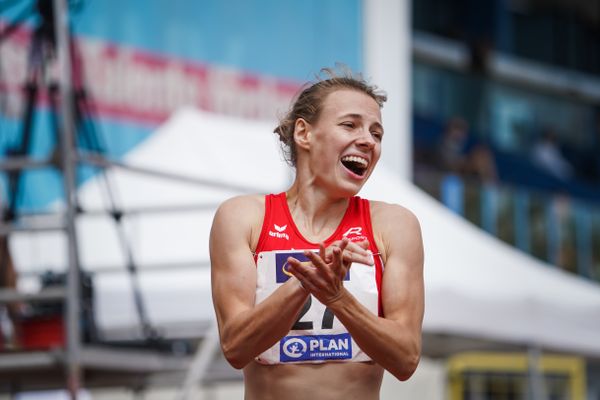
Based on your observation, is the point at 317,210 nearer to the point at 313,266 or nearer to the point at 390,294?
the point at 390,294

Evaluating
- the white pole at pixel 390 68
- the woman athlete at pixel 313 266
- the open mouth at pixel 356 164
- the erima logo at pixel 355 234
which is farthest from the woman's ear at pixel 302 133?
the white pole at pixel 390 68

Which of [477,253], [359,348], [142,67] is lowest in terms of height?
[359,348]

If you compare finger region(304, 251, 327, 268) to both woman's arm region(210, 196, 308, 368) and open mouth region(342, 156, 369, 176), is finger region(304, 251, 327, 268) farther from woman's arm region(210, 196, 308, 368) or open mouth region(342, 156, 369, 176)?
open mouth region(342, 156, 369, 176)

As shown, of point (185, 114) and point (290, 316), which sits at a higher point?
point (185, 114)

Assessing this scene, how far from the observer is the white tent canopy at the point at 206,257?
688 cm

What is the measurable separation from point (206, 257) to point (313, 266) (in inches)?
183

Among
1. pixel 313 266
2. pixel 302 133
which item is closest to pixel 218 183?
pixel 302 133

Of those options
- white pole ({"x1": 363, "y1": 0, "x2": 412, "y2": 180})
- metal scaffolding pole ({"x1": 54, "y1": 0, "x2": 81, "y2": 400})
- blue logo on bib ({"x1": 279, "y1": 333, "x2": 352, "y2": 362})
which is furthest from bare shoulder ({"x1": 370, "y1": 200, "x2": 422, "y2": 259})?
white pole ({"x1": 363, "y1": 0, "x2": 412, "y2": 180})

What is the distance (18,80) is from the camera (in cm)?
994

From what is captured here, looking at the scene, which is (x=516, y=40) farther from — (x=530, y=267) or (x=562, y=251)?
(x=530, y=267)

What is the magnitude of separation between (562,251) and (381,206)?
11.7 m

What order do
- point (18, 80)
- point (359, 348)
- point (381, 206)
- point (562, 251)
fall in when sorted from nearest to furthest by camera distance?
1. point (359, 348)
2. point (381, 206)
3. point (18, 80)
4. point (562, 251)

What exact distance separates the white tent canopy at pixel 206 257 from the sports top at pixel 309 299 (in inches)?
140

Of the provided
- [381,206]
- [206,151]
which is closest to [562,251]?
[206,151]
